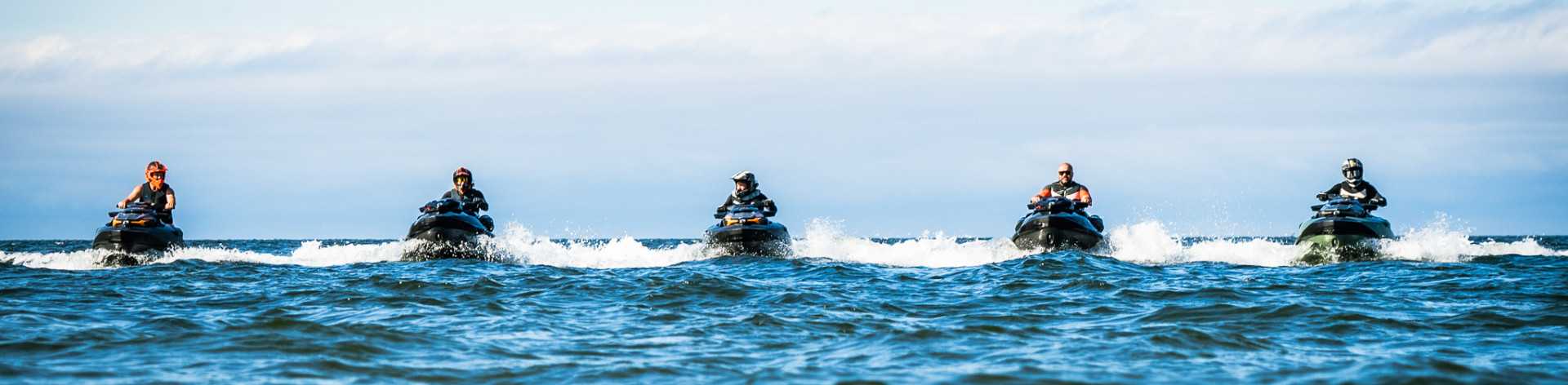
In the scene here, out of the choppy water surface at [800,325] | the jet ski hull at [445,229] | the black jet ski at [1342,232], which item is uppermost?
the jet ski hull at [445,229]

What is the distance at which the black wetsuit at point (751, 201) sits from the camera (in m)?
19.2

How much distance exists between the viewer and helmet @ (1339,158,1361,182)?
1869 cm

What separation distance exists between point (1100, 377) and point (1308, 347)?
191cm

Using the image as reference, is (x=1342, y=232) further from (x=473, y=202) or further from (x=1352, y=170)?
(x=473, y=202)

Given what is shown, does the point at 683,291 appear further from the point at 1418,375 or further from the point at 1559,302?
the point at 1559,302

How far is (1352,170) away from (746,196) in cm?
948

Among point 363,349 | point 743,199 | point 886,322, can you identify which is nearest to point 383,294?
point 363,349

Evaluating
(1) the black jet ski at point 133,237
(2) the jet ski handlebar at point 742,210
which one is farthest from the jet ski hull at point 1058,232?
(1) the black jet ski at point 133,237

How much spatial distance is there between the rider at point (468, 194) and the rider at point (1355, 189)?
1311 centimetres

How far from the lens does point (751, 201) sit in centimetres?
1939

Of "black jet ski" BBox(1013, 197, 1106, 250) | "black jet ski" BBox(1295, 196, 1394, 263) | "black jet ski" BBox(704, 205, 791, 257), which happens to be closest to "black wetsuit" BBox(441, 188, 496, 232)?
"black jet ski" BBox(704, 205, 791, 257)

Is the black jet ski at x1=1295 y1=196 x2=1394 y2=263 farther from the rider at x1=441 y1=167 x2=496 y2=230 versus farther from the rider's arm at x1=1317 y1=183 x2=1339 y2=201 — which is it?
the rider at x1=441 y1=167 x2=496 y2=230

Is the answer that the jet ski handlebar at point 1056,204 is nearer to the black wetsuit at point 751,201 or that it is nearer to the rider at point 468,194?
the black wetsuit at point 751,201

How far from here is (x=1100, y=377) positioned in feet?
21.6
